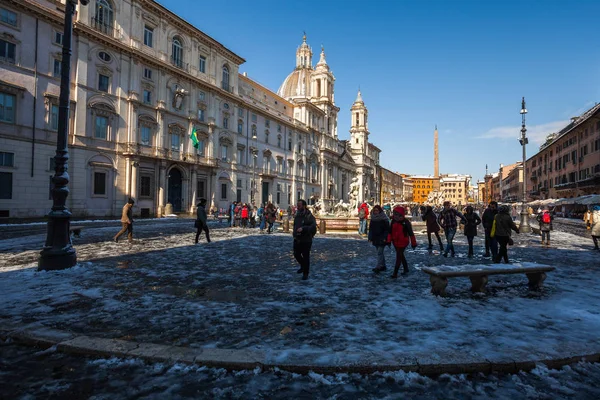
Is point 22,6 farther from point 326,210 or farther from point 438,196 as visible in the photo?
point 438,196

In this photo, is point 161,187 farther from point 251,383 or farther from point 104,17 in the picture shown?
point 251,383

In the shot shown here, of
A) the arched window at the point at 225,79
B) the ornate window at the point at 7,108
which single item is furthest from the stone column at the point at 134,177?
the arched window at the point at 225,79

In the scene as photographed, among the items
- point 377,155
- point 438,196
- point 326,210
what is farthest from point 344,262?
point 377,155

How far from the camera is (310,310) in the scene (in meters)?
5.31

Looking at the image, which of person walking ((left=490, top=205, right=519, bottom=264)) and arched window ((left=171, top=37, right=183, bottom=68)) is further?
arched window ((left=171, top=37, right=183, bottom=68))

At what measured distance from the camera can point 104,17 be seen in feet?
93.6

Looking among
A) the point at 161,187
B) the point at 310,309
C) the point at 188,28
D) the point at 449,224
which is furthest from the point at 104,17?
the point at 310,309

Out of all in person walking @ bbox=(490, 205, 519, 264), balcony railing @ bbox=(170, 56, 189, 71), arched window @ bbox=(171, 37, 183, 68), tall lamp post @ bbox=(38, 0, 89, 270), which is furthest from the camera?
arched window @ bbox=(171, 37, 183, 68)

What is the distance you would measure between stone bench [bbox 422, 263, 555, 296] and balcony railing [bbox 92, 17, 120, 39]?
32.0 meters

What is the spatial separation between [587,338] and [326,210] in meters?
25.4

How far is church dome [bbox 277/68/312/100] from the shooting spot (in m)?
72.4

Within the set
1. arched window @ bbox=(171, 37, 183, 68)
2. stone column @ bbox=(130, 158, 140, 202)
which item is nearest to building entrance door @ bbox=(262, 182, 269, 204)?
arched window @ bbox=(171, 37, 183, 68)

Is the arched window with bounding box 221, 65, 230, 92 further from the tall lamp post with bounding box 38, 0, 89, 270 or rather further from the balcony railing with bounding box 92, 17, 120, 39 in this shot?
the tall lamp post with bounding box 38, 0, 89, 270

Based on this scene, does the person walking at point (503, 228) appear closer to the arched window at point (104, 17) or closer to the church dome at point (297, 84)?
the arched window at point (104, 17)
